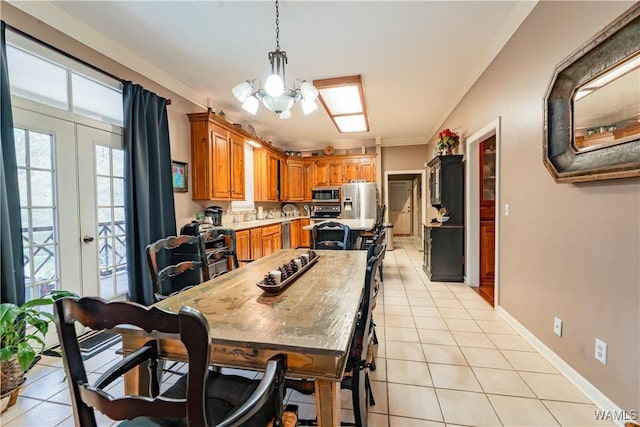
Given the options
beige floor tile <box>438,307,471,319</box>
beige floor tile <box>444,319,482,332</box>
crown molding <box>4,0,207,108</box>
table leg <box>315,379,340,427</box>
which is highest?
crown molding <box>4,0,207,108</box>

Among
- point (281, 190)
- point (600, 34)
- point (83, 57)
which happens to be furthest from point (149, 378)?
point (281, 190)

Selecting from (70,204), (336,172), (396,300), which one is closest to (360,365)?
(396,300)

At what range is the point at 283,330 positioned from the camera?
1062mm

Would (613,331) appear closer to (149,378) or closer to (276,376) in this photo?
(276,376)

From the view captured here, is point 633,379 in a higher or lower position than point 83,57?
lower

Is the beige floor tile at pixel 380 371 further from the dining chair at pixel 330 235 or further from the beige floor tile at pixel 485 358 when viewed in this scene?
the dining chair at pixel 330 235

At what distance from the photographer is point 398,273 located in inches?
189

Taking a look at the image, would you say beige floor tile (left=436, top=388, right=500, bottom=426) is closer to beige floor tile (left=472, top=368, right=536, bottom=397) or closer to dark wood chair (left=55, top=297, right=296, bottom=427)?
beige floor tile (left=472, top=368, right=536, bottom=397)

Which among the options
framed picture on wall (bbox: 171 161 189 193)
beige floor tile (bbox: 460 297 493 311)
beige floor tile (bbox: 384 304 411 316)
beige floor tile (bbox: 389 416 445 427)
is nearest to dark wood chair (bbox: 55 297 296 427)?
beige floor tile (bbox: 389 416 445 427)

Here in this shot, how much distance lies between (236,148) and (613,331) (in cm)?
467

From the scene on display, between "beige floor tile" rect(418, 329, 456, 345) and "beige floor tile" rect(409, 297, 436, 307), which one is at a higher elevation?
"beige floor tile" rect(409, 297, 436, 307)

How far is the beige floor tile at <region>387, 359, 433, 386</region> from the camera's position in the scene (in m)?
1.89

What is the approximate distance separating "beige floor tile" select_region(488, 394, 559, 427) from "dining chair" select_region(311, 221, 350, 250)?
66.5 inches

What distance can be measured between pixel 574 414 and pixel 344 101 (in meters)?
4.12
